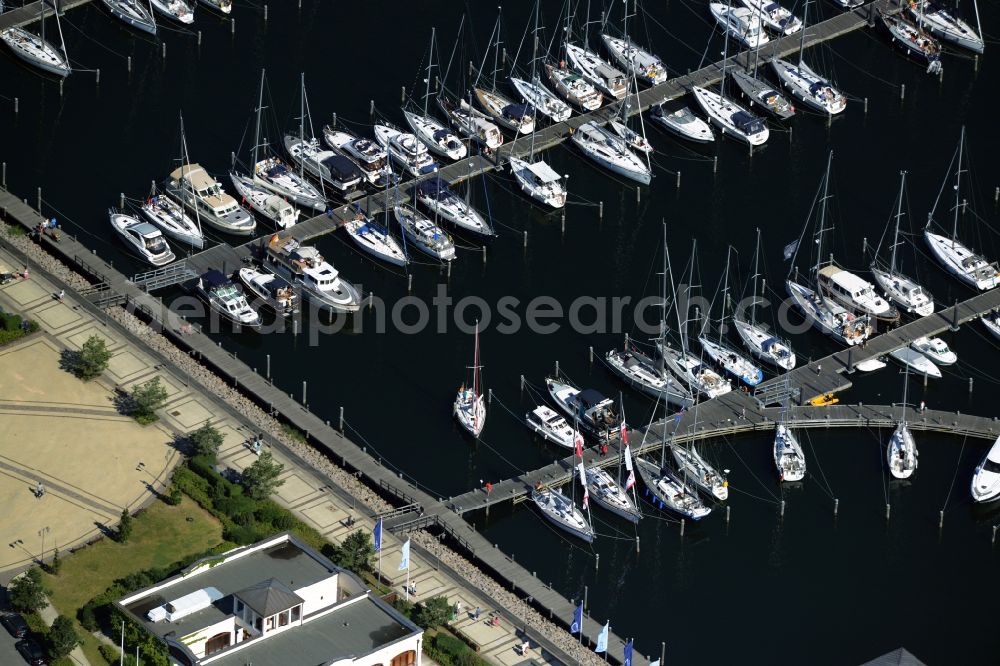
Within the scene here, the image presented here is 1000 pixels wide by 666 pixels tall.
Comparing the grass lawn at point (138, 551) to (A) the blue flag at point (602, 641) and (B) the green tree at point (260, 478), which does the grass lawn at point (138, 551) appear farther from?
(A) the blue flag at point (602, 641)

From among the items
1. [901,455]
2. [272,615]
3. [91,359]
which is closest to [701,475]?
[901,455]

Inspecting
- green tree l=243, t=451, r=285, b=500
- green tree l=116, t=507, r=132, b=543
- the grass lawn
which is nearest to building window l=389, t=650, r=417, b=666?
the grass lawn

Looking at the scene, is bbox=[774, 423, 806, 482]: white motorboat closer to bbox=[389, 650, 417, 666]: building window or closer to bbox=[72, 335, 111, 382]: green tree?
bbox=[389, 650, 417, 666]: building window

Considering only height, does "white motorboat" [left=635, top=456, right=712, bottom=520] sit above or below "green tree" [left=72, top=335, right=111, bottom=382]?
below

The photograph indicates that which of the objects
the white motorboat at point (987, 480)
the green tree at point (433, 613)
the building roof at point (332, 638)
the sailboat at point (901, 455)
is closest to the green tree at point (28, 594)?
the building roof at point (332, 638)

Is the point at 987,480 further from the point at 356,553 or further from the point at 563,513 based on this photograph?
the point at 356,553

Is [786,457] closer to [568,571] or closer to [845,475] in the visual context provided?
[845,475]
